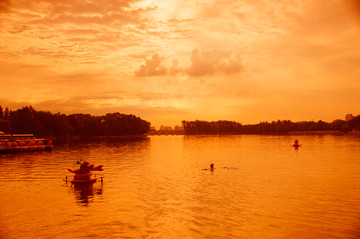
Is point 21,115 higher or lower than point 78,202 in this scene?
higher

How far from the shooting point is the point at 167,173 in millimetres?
51938

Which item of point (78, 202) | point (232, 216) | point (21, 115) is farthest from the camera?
point (21, 115)

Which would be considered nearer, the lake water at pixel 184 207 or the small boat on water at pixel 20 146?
the lake water at pixel 184 207

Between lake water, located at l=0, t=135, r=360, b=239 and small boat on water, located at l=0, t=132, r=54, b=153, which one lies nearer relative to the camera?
lake water, located at l=0, t=135, r=360, b=239

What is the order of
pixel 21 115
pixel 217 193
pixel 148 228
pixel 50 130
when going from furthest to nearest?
1. pixel 50 130
2. pixel 21 115
3. pixel 217 193
4. pixel 148 228

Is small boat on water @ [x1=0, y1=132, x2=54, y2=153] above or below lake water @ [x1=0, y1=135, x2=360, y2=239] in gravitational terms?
above

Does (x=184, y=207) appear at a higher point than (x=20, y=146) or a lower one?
lower

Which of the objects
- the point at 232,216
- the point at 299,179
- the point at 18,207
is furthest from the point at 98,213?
the point at 299,179

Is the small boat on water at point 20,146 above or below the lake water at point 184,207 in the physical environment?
above

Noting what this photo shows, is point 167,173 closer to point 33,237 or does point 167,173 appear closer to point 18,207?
point 18,207

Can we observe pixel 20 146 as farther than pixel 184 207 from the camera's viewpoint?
Yes

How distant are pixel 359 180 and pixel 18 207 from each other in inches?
1635

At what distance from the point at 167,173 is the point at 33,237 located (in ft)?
103

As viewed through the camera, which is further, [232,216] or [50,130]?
[50,130]
